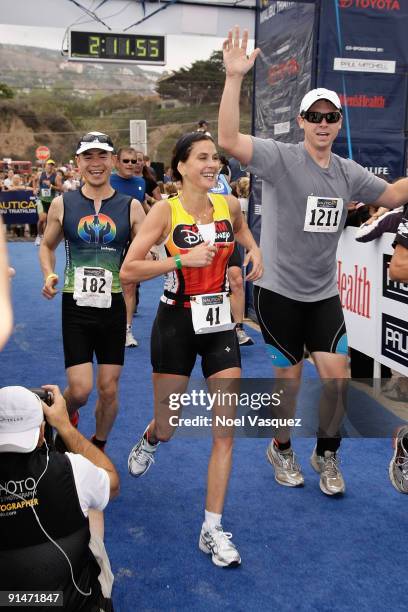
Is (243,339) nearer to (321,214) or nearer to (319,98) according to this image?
(321,214)

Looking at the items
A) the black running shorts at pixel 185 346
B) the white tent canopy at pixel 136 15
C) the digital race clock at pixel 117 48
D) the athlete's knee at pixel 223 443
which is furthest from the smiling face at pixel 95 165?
the digital race clock at pixel 117 48

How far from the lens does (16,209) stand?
2108 cm

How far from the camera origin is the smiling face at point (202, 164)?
11.5 ft

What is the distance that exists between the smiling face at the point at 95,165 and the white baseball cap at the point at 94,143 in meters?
0.03

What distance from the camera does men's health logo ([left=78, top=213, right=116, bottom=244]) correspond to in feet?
13.9

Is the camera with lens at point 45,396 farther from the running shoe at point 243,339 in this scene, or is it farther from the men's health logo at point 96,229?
the running shoe at point 243,339

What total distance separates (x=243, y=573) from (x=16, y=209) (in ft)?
63.3

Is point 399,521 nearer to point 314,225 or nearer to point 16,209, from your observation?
point 314,225

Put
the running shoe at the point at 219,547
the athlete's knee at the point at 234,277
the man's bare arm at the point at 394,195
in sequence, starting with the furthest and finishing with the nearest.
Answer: the athlete's knee at the point at 234,277 < the man's bare arm at the point at 394,195 < the running shoe at the point at 219,547

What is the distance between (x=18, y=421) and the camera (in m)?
2.16

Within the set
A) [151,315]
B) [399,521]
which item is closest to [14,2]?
[151,315]

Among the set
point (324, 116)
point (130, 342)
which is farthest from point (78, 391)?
point (130, 342)

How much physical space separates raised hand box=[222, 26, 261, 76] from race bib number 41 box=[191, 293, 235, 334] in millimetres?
1143

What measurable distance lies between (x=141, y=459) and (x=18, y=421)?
212 cm
